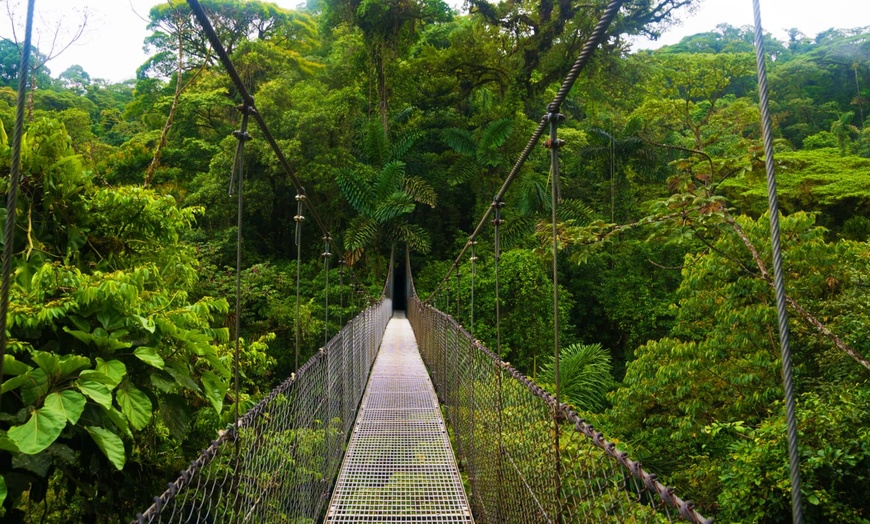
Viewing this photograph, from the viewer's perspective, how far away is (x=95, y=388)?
0.92 m

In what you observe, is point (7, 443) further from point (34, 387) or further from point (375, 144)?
point (375, 144)

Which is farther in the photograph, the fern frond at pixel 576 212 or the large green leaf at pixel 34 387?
the fern frond at pixel 576 212

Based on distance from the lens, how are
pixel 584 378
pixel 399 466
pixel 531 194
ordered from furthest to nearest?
pixel 531 194 < pixel 584 378 < pixel 399 466

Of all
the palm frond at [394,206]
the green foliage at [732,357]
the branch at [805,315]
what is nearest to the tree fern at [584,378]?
the green foliage at [732,357]

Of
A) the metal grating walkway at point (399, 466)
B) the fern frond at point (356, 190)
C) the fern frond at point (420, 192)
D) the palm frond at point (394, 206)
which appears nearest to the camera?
the metal grating walkway at point (399, 466)

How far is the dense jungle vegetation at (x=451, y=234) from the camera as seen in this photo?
127cm

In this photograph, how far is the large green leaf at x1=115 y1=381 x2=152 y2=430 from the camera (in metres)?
1.02

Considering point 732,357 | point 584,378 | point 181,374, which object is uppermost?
point 181,374

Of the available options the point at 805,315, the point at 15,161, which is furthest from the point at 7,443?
the point at 805,315

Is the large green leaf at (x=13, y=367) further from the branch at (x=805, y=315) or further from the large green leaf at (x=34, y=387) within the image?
the branch at (x=805, y=315)

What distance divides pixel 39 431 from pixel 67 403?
8 centimetres

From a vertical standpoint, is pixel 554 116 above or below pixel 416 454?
above

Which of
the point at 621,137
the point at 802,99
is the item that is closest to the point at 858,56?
the point at 802,99

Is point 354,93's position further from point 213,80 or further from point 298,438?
point 298,438
